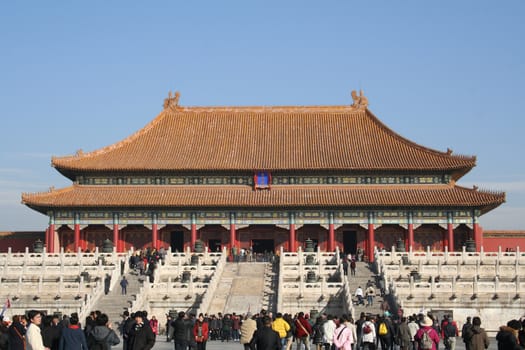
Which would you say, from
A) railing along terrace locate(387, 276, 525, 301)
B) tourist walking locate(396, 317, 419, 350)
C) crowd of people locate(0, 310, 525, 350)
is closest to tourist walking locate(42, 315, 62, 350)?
crowd of people locate(0, 310, 525, 350)

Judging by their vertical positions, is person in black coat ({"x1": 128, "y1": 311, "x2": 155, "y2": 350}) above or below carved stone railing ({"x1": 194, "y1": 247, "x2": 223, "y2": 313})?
below

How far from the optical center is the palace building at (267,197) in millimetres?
59375

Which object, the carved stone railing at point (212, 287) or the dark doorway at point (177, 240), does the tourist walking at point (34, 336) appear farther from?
the dark doorway at point (177, 240)

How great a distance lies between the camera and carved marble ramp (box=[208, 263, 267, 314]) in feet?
120

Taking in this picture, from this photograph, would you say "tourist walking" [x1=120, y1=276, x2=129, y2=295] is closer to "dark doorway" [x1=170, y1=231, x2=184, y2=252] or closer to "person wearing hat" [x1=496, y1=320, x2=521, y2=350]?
"dark doorway" [x1=170, y1=231, x2=184, y2=252]

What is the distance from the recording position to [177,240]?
6150 centimetres

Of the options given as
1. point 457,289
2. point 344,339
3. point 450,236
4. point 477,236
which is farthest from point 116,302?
point 477,236

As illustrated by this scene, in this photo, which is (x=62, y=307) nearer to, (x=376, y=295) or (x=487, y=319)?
(x=376, y=295)

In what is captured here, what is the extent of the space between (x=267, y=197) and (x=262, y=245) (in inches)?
126

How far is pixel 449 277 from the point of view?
40344 mm

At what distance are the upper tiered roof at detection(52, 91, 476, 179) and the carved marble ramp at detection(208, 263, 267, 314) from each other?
62.4ft

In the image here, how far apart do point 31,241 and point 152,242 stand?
7.91 m

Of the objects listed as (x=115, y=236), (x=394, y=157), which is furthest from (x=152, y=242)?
(x=394, y=157)

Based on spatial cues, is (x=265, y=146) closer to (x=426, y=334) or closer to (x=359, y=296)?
(x=359, y=296)
